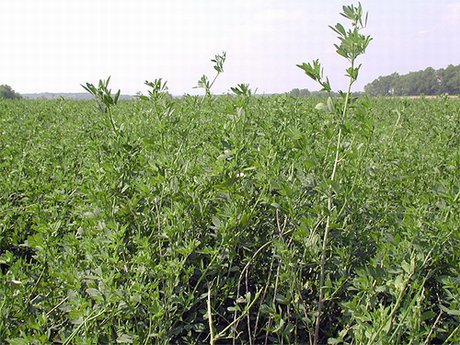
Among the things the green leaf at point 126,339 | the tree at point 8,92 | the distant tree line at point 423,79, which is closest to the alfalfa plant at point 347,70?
the green leaf at point 126,339

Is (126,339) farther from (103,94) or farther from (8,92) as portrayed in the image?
(8,92)

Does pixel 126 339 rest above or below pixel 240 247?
below

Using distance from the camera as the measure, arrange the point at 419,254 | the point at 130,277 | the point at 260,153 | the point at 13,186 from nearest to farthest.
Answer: the point at 419,254, the point at 130,277, the point at 260,153, the point at 13,186

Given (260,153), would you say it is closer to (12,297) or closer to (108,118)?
(108,118)

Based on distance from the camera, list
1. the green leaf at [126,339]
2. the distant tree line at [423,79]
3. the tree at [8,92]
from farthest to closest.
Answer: the tree at [8,92]
the distant tree line at [423,79]
the green leaf at [126,339]

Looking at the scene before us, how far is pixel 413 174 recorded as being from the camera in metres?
2.68

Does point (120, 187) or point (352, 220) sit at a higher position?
point (120, 187)

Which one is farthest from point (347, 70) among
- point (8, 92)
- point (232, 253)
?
point (8, 92)

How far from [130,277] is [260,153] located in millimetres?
697

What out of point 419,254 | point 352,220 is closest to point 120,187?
point 352,220

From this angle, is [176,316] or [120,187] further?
[120,187]

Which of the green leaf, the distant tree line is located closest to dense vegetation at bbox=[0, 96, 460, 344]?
the green leaf

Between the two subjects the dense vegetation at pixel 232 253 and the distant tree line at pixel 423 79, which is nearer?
the dense vegetation at pixel 232 253

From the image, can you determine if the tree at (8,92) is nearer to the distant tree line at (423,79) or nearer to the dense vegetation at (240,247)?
the distant tree line at (423,79)
